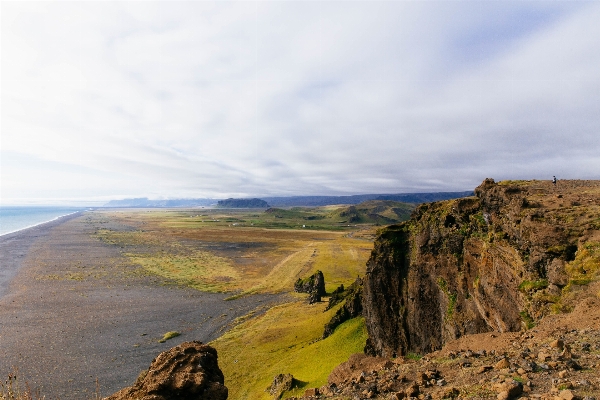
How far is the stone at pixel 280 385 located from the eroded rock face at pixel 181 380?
12113mm

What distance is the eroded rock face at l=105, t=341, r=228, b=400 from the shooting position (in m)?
13.0

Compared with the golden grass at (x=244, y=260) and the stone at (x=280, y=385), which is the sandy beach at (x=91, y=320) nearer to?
the golden grass at (x=244, y=260)

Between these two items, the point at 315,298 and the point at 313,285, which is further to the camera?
the point at 313,285

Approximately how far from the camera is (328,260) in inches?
4198

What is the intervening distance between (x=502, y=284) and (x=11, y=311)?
7452cm

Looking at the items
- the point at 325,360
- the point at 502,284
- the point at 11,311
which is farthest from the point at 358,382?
the point at 11,311

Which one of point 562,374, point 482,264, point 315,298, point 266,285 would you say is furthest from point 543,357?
point 266,285

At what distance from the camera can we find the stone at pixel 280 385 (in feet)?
84.7

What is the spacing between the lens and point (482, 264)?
21859mm

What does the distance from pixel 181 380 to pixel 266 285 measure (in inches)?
2509

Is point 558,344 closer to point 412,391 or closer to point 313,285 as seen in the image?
point 412,391

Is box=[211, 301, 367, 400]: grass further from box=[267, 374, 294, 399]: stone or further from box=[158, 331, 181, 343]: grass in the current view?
box=[158, 331, 181, 343]: grass

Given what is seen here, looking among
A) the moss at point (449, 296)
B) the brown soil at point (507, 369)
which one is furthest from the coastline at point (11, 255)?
the brown soil at point (507, 369)

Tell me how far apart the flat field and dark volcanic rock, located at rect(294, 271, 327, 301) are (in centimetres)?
223
